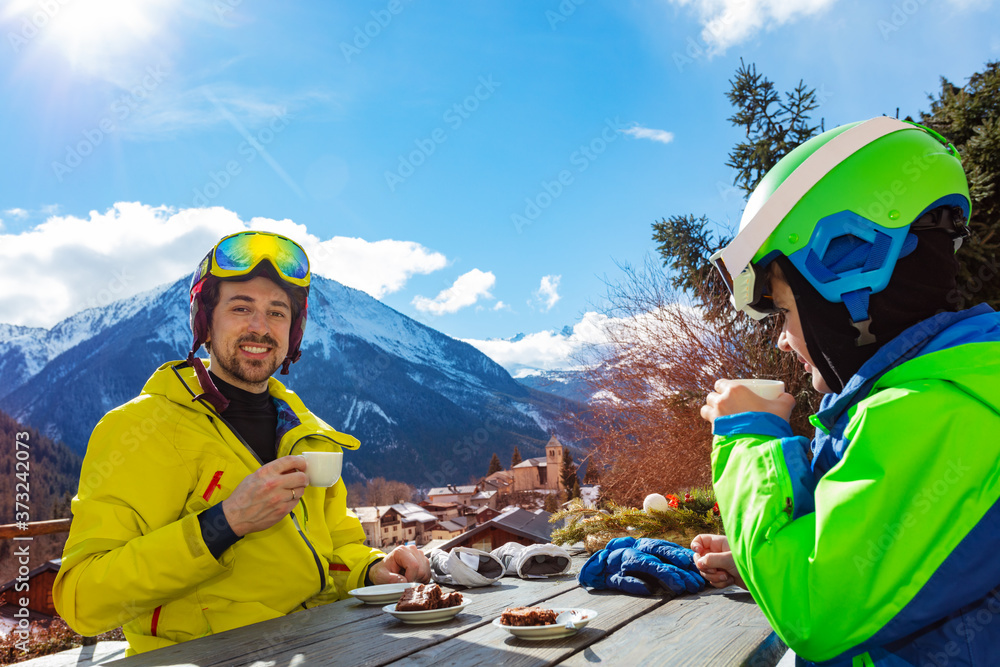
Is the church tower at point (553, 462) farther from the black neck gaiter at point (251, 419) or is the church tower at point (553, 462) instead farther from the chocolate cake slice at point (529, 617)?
the chocolate cake slice at point (529, 617)

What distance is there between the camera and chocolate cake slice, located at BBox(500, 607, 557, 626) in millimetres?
1717

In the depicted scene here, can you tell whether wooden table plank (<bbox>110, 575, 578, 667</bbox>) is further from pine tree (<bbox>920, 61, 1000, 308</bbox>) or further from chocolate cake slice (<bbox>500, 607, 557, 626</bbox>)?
pine tree (<bbox>920, 61, 1000, 308</bbox>)

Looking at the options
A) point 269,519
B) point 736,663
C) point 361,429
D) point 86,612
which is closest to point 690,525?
point 736,663

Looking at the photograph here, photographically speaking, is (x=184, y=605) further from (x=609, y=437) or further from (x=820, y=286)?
(x=609, y=437)

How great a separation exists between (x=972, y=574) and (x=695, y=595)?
128cm

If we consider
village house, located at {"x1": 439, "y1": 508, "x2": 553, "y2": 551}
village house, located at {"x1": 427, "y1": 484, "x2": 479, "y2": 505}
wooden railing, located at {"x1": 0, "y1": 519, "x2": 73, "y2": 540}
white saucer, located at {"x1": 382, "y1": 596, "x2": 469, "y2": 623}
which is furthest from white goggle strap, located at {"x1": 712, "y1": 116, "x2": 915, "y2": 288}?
village house, located at {"x1": 427, "y1": 484, "x2": 479, "y2": 505}

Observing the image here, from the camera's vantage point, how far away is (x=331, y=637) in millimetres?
1875

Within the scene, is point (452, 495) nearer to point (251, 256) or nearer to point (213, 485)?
point (251, 256)

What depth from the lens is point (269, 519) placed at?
2.11 metres

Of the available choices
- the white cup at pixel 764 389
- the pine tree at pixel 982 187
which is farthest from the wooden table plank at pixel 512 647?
the pine tree at pixel 982 187

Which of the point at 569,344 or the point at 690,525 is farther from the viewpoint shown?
the point at 569,344

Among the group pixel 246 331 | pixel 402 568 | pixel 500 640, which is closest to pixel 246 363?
pixel 246 331

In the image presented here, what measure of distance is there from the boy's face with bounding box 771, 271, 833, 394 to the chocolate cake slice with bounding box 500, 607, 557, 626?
951 mm

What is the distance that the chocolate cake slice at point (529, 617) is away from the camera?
1717 millimetres
